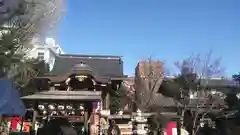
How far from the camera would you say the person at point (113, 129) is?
662 inches

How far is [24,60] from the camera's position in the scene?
1875 cm

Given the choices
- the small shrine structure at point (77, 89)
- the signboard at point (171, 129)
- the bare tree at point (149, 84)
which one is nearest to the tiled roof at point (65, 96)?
the small shrine structure at point (77, 89)

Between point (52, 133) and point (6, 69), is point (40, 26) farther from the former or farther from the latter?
point (52, 133)

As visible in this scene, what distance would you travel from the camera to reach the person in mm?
16809

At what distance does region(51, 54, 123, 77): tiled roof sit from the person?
5839mm

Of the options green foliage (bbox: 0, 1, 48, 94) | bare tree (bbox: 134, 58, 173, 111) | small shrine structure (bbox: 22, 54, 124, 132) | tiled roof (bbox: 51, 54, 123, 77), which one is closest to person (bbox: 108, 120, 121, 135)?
small shrine structure (bbox: 22, 54, 124, 132)

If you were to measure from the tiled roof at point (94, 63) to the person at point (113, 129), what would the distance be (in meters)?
5.84

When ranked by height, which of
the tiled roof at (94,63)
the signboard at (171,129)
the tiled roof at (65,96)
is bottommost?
the signboard at (171,129)

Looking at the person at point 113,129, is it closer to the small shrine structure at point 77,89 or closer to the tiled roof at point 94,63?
the small shrine structure at point 77,89

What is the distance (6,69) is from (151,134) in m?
9.17

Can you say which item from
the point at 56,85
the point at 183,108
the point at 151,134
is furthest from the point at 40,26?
the point at 183,108

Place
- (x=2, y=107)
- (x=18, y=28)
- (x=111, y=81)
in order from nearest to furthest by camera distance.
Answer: (x=2, y=107), (x=18, y=28), (x=111, y=81)

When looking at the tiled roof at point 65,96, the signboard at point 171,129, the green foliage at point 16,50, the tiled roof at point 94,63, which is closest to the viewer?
the tiled roof at point 65,96

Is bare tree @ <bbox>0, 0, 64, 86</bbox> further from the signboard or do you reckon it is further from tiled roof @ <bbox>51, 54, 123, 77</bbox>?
the signboard
